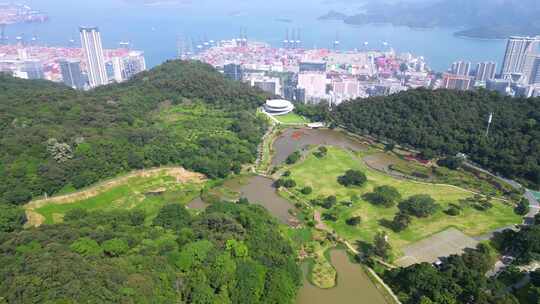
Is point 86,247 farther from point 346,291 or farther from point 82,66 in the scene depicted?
point 82,66

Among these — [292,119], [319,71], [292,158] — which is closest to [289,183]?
[292,158]

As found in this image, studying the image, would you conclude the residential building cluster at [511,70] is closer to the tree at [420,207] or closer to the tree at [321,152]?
the tree at [321,152]

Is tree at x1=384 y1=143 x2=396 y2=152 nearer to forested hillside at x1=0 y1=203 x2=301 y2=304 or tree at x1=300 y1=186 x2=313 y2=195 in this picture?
tree at x1=300 y1=186 x2=313 y2=195

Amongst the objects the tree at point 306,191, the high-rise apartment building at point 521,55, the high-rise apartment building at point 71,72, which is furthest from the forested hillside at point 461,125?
the high-rise apartment building at point 71,72

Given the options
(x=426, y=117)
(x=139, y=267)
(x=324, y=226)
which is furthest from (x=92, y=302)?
(x=426, y=117)

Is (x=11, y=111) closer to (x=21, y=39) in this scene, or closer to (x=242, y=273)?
(x=242, y=273)
